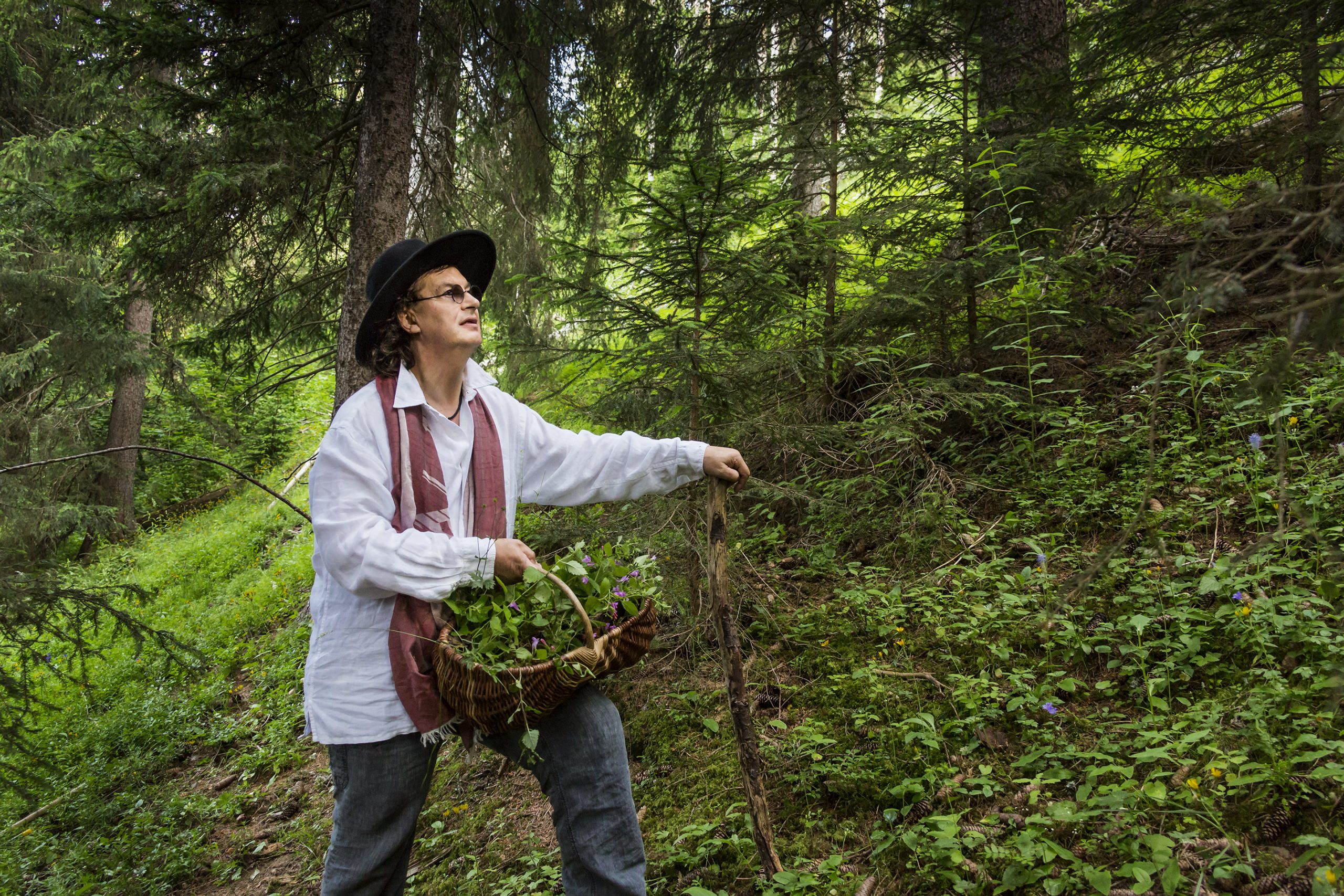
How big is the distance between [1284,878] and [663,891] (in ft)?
6.57

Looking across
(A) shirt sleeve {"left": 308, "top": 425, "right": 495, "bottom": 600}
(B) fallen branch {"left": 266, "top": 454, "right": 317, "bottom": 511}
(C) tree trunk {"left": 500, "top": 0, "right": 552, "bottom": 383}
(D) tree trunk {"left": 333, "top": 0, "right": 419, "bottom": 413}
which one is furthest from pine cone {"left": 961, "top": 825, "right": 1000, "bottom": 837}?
(B) fallen branch {"left": 266, "top": 454, "right": 317, "bottom": 511}

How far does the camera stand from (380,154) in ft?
16.5

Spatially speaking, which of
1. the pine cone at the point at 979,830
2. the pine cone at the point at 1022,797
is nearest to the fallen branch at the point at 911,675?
the pine cone at the point at 1022,797

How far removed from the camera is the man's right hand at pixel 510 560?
7.15 ft

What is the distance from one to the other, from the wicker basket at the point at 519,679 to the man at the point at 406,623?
4.1 inches

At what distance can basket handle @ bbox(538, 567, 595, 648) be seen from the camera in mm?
2094

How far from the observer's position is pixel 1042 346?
568 cm

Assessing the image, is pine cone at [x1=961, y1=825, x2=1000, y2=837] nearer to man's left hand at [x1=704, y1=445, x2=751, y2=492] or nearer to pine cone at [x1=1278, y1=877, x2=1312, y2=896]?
pine cone at [x1=1278, y1=877, x2=1312, y2=896]

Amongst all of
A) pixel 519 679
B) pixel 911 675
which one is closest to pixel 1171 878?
pixel 911 675

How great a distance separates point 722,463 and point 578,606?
0.82 meters

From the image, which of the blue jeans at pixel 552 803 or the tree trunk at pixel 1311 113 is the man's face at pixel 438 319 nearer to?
the blue jeans at pixel 552 803

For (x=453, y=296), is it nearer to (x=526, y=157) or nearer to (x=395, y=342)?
(x=395, y=342)

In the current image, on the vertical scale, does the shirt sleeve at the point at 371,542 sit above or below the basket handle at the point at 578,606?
above

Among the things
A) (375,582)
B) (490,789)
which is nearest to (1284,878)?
(375,582)
